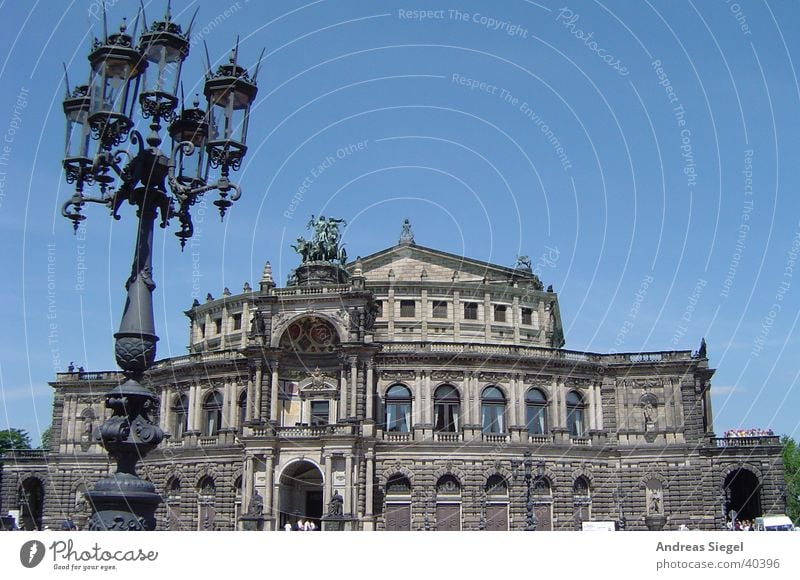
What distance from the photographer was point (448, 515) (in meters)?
56.9

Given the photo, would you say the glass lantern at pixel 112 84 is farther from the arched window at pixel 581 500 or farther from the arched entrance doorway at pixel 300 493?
the arched window at pixel 581 500

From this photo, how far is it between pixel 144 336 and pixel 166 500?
2058 inches

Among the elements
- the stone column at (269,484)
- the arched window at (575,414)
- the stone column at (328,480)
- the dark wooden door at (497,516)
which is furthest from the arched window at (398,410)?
the arched window at (575,414)

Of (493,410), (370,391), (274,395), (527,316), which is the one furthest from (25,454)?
(527,316)

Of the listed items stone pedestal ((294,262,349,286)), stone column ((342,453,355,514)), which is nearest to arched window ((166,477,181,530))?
stone column ((342,453,355,514))

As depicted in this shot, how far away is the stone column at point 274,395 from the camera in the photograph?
57372 mm

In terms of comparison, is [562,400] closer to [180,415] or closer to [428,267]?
[428,267]

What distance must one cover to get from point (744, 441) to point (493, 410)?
18.1m

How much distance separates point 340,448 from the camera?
54938 millimetres

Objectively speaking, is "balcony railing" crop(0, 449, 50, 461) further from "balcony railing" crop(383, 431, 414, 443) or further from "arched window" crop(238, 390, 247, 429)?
"balcony railing" crop(383, 431, 414, 443)

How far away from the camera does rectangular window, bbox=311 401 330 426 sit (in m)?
58.4

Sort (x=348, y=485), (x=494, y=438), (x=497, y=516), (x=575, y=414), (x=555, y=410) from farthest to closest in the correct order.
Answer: (x=575, y=414)
(x=555, y=410)
(x=494, y=438)
(x=497, y=516)
(x=348, y=485)

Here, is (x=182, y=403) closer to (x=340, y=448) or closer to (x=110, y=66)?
(x=340, y=448)

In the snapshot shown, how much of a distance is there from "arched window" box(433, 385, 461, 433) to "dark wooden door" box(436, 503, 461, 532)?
5081 mm
